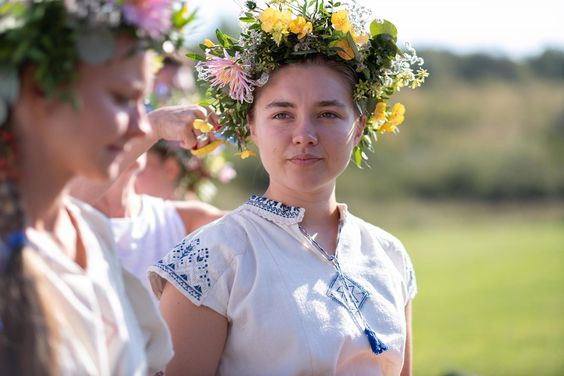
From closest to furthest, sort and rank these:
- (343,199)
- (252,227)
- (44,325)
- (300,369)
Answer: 1. (44,325)
2. (300,369)
3. (252,227)
4. (343,199)

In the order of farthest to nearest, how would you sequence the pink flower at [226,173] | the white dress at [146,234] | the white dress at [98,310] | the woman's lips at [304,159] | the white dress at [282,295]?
the pink flower at [226,173] → the white dress at [146,234] → the woman's lips at [304,159] → the white dress at [282,295] → the white dress at [98,310]

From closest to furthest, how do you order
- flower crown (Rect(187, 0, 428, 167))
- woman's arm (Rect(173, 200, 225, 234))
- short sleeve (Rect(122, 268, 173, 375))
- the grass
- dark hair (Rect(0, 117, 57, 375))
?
1. dark hair (Rect(0, 117, 57, 375))
2. short sleeve (Rect(122, 268, 173, 375))
3. flower crown (Rect(187, 0, 428, 167))
4. woman's arm (Rect(173, 200, 225, 234))
5. the grass

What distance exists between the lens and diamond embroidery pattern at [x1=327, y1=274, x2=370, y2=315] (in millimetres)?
3080

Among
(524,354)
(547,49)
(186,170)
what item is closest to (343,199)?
(547,49)

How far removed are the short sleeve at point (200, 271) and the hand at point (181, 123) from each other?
0.47 meters

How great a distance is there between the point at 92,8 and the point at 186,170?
3415 millimetres

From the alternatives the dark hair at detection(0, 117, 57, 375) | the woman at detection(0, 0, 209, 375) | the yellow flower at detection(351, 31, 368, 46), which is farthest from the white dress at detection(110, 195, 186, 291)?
the dark hair at detection(0, 117, 57, 375)

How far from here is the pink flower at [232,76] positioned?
10.9 feet

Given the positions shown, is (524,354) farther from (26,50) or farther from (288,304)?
(26,50)

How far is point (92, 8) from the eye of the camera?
6.86 ft

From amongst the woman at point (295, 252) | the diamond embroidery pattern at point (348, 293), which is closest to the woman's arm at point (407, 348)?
the woman at point (295, 252)

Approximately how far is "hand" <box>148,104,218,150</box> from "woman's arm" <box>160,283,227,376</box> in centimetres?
70

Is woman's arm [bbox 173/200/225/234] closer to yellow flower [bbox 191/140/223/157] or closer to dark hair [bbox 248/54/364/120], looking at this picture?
yellow flower [bbox 191/140/223/157]

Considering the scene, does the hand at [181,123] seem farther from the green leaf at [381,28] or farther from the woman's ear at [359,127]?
the green leaf at [381,28]
